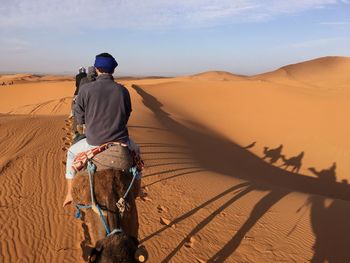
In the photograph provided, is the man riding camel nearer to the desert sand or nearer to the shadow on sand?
the desert sand

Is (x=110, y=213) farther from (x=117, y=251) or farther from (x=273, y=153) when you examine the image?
(x=273, y=153)

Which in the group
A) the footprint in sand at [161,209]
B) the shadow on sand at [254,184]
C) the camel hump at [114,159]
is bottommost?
the shadow on sand at [254,184]

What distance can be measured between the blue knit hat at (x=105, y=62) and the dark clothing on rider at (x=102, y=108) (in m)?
0.07

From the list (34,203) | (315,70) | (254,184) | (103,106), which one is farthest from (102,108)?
(315,70)

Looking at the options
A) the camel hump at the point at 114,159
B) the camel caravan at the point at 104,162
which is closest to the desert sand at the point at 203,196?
the camel caravan at the point at 104,162

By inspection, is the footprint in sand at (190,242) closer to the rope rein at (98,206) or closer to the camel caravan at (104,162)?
the camel caravan at (104,162)

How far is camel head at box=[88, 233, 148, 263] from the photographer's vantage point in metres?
2.79

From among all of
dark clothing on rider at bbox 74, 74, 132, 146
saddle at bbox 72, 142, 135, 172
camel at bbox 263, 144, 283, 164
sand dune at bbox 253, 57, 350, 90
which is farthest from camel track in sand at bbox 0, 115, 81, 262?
sand dune at bbox 253, 57, 350, 90

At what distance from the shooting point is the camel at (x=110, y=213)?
284 centimetres

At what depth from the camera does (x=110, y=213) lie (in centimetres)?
321

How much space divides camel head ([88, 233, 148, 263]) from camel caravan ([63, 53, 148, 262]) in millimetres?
225

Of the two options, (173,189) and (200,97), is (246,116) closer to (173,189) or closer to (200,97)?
(200,97)

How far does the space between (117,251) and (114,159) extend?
105 cm

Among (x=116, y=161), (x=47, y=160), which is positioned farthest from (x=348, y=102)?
(x=116, y=161)
